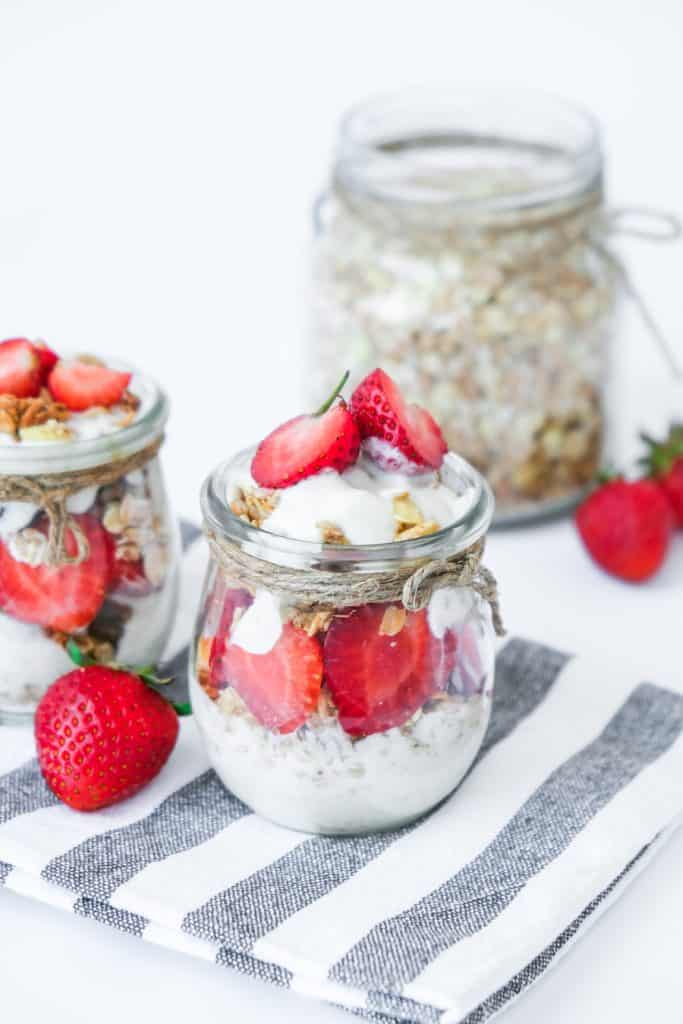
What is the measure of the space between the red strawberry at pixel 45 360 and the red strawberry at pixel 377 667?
0.38m

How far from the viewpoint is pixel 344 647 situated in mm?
1073

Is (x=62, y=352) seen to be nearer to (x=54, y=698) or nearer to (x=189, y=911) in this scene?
(x=54, y=698)

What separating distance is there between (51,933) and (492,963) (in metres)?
0.34

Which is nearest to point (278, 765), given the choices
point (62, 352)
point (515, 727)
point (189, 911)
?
point (189, 911)

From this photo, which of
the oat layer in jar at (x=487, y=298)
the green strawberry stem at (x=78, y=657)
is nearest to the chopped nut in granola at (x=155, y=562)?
the green strawberry stem at (x=78, y=657)

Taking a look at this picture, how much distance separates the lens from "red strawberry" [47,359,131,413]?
126 centimetres

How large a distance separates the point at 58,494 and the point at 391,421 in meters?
0.30

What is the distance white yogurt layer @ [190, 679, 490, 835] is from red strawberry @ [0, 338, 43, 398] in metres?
0.29

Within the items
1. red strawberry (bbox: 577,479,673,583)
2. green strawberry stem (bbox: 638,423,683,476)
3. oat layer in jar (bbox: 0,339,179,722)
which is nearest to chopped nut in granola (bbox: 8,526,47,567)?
oat layer in jar (bbox: 0,339,179,722)

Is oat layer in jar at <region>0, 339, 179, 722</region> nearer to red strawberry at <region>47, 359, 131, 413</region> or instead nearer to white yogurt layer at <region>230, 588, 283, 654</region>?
red strawberry at <region>47, 359, 131, 413</region>

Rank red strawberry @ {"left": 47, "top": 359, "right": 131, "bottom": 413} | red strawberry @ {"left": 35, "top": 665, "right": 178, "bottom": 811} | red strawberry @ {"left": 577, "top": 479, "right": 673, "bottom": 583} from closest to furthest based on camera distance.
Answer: red strawberry @ {"left": 35, "top": 665, "right": 178, "bottom": 811} < red strawberry @ {"left": 47, "top": 359, "right": 131, "bottom": 413} < red strawberry @ {"left": 577, "top": 479, "right": 673, "bottom": 583}

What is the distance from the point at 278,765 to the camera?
1129 mm

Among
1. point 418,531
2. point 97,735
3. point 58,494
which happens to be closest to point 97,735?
point 97,735

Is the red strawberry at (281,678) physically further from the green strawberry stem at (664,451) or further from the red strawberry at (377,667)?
the green strawberry stem at (664,451)
